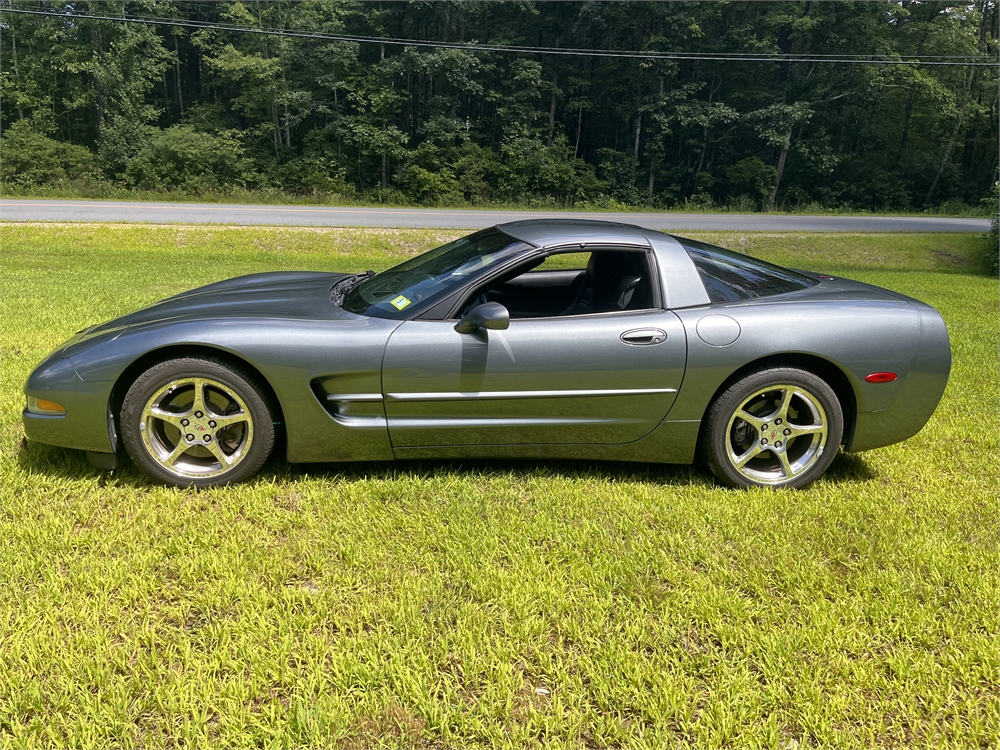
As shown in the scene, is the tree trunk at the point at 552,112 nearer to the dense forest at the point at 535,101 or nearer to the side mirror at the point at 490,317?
the dense forest at the point at 535,101

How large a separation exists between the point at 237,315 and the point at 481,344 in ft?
4.06

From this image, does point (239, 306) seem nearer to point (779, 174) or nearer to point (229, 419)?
point (229, 419)

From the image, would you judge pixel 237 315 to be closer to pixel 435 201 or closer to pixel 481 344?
pixel 481 344

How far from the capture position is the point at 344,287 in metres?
4.02

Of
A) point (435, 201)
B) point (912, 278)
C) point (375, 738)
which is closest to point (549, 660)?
point (375, 738)

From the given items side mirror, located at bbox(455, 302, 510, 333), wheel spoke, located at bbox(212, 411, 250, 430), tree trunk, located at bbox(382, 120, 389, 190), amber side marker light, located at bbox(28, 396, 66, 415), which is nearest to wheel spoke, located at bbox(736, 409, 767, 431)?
side mirror, located at bbox(455, 302, 510, 333)

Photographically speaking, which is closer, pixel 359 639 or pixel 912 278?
pixel 359 639

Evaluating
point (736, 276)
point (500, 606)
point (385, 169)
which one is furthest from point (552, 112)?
point (500, 606)

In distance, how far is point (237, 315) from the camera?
10.9ft

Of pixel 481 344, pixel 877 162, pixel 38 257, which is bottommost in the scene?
pixel 38 257

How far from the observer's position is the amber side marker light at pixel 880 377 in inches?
134

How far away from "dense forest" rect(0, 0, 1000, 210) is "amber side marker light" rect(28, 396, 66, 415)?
983 inches

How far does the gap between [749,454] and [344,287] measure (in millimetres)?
2508

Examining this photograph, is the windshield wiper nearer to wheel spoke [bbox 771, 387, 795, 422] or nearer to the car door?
the car door
